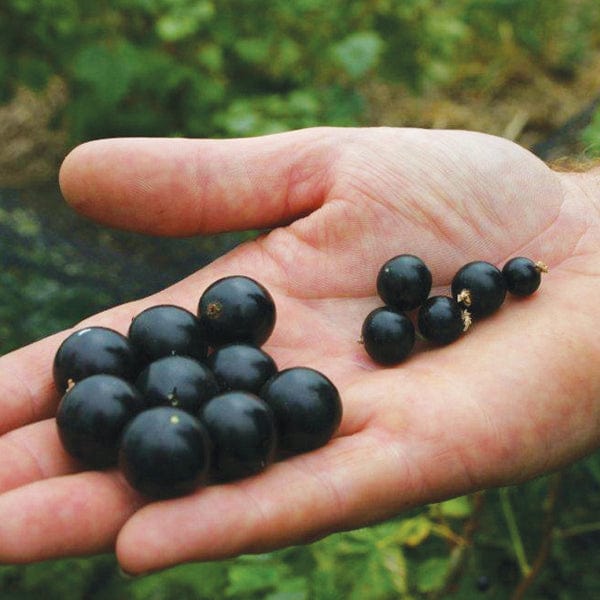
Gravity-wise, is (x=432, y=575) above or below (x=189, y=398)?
below

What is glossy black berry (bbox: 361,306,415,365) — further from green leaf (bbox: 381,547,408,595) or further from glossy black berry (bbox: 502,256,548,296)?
green leaf (bbox: 381,547,408,595)

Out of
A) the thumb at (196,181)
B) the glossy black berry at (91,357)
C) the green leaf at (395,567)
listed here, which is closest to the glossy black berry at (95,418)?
the glossy black berry at (91,357)

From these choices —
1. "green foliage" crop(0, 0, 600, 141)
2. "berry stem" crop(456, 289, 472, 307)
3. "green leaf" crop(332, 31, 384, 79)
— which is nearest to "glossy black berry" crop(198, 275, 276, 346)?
"berry stem" crop(456, 289, 472, 307)

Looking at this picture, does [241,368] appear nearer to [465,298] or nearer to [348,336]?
[348,336]

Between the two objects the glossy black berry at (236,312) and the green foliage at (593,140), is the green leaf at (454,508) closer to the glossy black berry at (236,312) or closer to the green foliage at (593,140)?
the glossy black berry at (236,312)

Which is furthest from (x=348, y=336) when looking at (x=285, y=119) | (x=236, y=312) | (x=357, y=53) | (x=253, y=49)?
(x=253, y=49)

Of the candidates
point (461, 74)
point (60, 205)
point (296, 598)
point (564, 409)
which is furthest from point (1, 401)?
point (461, 74)
